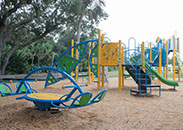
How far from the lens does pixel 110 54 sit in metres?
8.64

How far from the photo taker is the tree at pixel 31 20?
12.1m

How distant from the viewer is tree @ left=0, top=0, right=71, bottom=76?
475 inches

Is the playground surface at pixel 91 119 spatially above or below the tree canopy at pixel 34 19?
below

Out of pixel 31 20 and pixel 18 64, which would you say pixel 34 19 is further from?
pixel 18 64

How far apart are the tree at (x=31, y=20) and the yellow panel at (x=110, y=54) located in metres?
5.85

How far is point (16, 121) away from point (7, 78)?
1237 cm

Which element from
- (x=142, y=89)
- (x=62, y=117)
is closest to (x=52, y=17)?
(x=142, y=89)

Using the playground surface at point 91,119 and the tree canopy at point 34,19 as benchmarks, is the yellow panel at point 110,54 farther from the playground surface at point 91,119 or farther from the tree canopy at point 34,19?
the tree canopy at point 34,19

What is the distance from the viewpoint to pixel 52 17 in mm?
14453

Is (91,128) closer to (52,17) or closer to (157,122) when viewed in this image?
(157,122)

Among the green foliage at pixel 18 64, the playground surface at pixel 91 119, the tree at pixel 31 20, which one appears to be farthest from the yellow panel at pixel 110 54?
the green foliage at pixel 18 64

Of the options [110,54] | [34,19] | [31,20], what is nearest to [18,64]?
[34,19]

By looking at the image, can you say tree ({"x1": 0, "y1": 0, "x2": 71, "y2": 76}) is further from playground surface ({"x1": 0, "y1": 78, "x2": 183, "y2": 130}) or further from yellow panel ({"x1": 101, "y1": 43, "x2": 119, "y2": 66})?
playground surface ({"x1": 0, "y1": 78, "x2": 183, "y2": 130})

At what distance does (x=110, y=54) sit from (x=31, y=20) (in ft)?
25.9
